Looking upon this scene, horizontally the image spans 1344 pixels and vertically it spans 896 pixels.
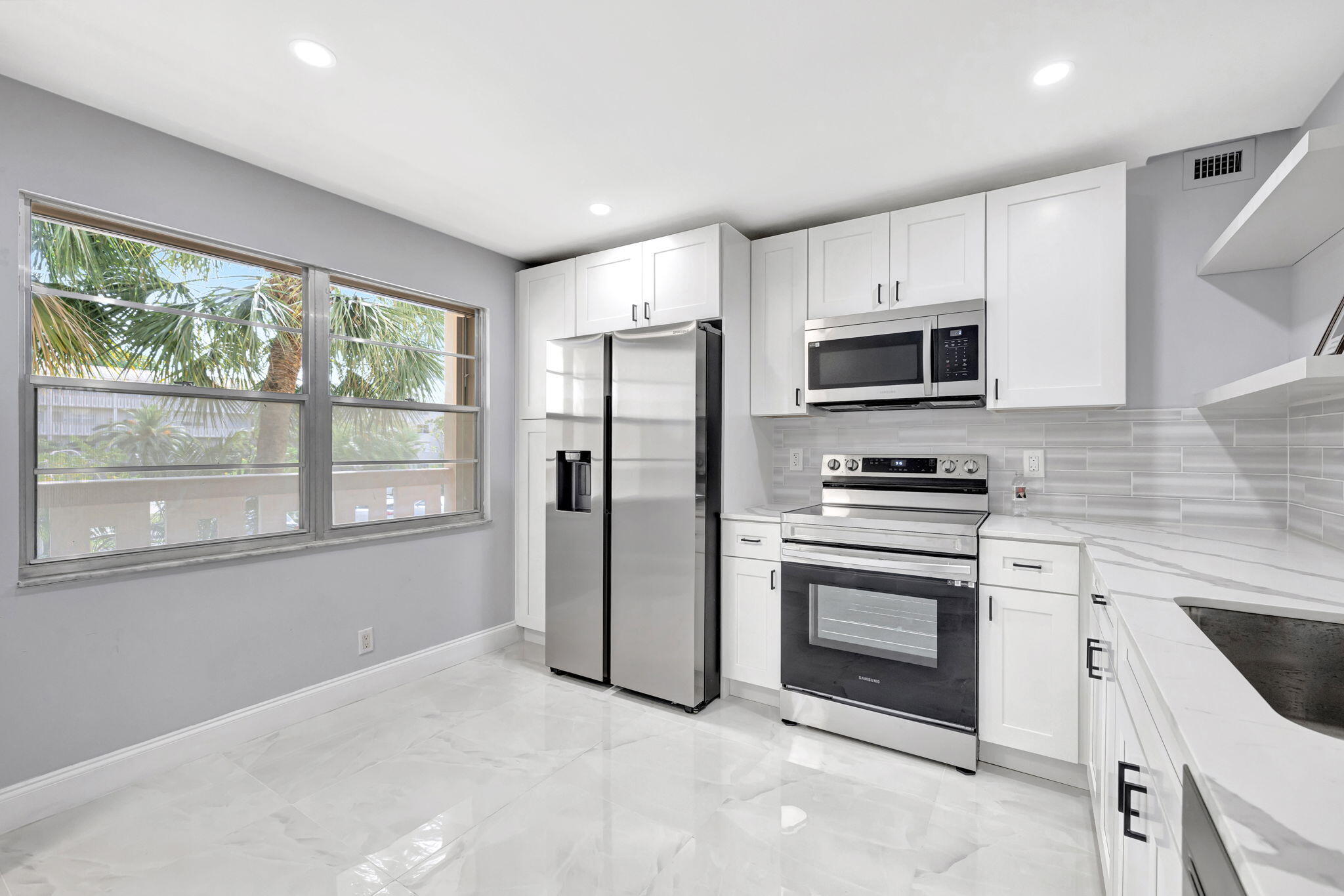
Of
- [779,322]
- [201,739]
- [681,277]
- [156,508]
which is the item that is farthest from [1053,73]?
[201,739]

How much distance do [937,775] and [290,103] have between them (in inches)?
136

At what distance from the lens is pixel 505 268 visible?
153 inches

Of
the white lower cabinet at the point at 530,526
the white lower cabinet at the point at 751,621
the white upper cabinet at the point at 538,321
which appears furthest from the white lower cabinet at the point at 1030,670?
the white upper cabinet at the point at 538,321

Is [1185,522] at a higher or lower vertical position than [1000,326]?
lower

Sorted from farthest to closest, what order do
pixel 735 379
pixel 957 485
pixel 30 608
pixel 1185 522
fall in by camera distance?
1. pixel 735 379
2. pixel 957 485
3. pixel 1185 522
4. pixel 30 608

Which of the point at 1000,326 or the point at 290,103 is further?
the point at 1000,326

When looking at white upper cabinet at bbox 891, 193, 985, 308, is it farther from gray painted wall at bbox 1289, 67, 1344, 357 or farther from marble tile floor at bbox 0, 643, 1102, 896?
marble tile floor at bbox 0, 643, 1102, 896

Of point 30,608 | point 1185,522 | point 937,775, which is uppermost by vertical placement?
point 1185,522

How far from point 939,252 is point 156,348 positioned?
331 centimetres

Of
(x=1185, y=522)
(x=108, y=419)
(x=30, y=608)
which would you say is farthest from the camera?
(x=1185, y=522)

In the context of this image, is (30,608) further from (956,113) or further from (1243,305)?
(1243,305)

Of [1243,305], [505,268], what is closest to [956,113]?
[1243,305]

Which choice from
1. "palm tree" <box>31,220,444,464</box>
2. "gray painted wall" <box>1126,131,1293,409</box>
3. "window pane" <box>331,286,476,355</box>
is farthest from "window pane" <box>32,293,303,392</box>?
"gray painted wall" <box>1126,131,1293,409</box>

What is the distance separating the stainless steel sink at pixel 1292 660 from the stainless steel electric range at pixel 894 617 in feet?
3.51
